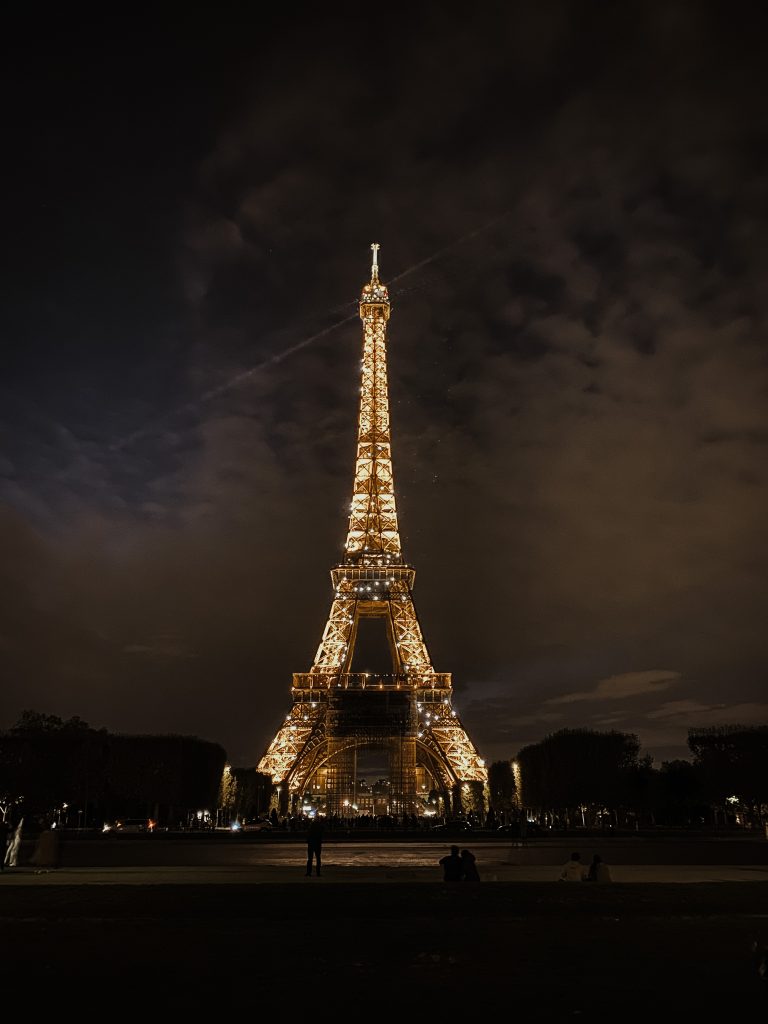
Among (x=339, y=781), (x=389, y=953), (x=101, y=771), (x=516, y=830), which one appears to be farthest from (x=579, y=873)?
(x=339, y=781)

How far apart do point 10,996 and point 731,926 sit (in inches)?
351

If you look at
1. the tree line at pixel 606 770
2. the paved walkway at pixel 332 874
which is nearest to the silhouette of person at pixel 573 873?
the paved walkway at pixel 332 874

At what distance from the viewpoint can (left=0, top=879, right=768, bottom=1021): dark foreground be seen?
7715 millimetres

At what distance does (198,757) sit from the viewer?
6362cm

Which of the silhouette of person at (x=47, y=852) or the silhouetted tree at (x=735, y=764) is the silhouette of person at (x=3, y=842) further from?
the silhouetted tree at (x=735, y=764)

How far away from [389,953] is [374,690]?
64.1 meters

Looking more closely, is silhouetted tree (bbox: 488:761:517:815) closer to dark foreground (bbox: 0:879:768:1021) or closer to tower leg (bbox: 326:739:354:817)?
tower leg (bbox: 326:739:354:817)

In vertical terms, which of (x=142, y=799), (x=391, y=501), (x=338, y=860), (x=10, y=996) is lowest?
(x=10, y=996)

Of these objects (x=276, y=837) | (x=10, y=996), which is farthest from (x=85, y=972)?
(x=276, y=837)

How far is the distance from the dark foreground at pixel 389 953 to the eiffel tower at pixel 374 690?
182ft

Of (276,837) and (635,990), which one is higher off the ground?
(276,837)

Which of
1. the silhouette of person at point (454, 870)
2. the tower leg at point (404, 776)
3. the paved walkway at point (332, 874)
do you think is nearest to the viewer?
the silhouette of person at point (454, 870)

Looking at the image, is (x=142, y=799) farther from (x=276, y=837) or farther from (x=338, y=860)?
(x=338, y=860)

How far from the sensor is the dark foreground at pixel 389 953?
7.71 meters
